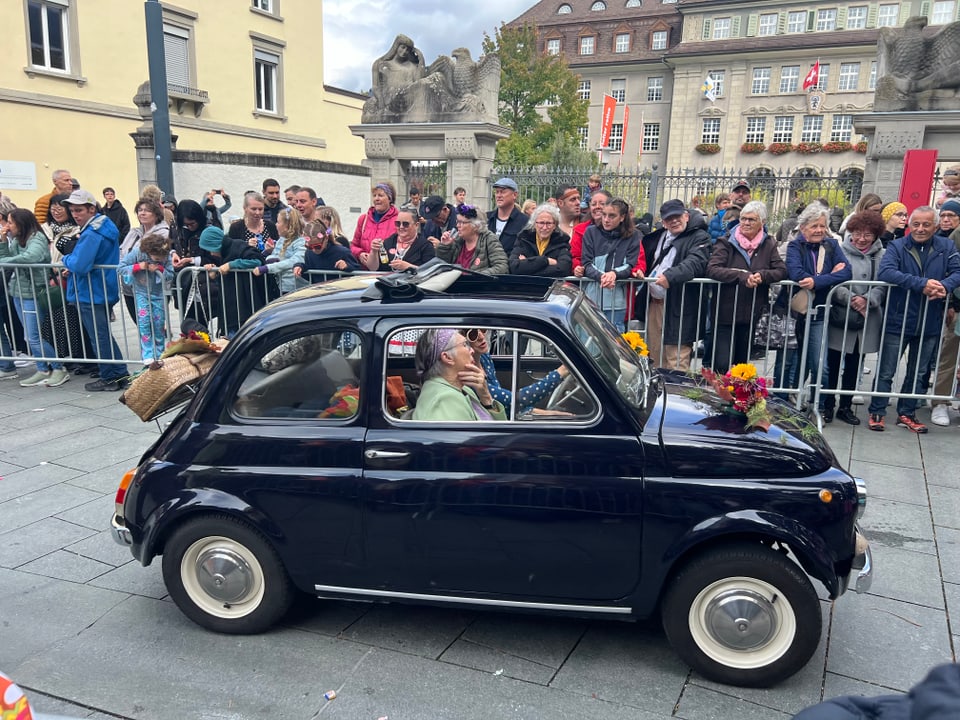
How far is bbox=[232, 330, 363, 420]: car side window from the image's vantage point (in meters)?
3.54

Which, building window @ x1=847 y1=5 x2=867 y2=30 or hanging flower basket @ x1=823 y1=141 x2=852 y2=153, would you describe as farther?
building window @ x1=847 y1=5 x2=867 y2=30

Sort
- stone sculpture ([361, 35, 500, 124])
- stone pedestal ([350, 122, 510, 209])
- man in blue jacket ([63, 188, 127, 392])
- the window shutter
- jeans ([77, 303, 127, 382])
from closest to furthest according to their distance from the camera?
man in blue jacket ([63, 188, 127, 392]) → jeans ([77, 303, 127, 382]) → stone sculpture ([361, 35, 500, 124]) → stone pedestal ([350, 122, 510, 209]) → the window shutter

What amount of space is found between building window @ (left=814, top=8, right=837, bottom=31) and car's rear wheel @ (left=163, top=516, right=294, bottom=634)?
62.8 m

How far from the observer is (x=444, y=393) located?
11.7 feet

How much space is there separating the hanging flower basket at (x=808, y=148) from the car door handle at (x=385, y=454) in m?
54.0

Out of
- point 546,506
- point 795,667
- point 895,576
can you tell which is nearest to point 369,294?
point 546,506

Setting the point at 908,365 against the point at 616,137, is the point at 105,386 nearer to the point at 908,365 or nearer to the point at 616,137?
the point at 908,365

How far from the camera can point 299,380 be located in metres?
3.59

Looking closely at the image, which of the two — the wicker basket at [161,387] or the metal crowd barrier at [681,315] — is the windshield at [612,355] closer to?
the wicker basket at [161,387]

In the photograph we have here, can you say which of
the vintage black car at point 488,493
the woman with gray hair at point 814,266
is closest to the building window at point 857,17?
the woman with gray hair at point 814,266

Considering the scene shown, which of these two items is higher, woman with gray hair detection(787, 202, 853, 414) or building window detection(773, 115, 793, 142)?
building window detection(773, 115, 793, 142)

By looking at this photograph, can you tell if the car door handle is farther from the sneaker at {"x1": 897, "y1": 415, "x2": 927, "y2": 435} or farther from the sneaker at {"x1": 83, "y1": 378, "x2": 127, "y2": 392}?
the sneaker at {"x1": 83, "y1": 378, "x2": 127, "y2": 392}

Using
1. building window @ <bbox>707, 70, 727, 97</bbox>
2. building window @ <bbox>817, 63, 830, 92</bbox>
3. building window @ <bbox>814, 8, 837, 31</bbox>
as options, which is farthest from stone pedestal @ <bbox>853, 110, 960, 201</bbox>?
building window @ <bbox>814, 8, 837, 31</bbox>

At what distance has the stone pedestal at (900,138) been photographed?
10.6 metres
